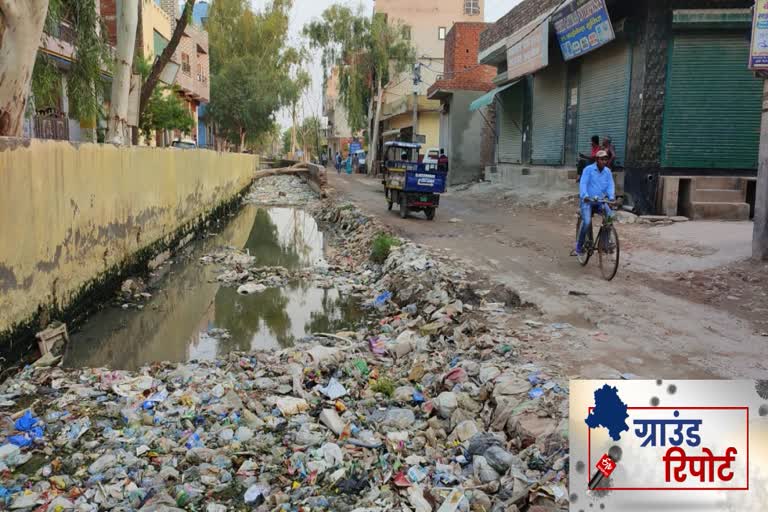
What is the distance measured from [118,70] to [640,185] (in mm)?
11165

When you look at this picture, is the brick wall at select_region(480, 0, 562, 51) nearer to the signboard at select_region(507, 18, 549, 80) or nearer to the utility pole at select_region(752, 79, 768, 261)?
the signboard at select_region(507, 18, 549, 80)

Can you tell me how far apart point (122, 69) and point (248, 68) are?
122 ft

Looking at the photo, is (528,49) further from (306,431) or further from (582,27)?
(306,431)

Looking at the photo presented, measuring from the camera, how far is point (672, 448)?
164 centimetres

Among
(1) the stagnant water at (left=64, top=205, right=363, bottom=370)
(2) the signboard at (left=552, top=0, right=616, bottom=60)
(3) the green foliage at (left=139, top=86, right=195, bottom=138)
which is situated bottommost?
(1) the stagnant water at (left=64, top=205, right=363, bottom=370)

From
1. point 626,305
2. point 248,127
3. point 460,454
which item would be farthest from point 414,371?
point 248,127

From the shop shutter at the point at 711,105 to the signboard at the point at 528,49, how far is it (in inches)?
208

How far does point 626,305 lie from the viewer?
690 cm

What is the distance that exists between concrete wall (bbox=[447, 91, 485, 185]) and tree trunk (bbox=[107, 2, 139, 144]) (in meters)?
19.0

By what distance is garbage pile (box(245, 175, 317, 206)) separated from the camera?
28.2 metres

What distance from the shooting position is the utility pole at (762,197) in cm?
840

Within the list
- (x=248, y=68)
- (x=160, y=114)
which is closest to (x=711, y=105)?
(x=160, y=114)

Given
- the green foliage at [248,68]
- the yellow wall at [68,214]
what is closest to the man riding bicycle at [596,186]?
the yellow wall at [68,214]

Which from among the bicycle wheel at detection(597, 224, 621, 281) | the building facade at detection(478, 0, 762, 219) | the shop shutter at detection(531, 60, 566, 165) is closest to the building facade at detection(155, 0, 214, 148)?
the shop shutter at detection(531, 60, 566, 165)
